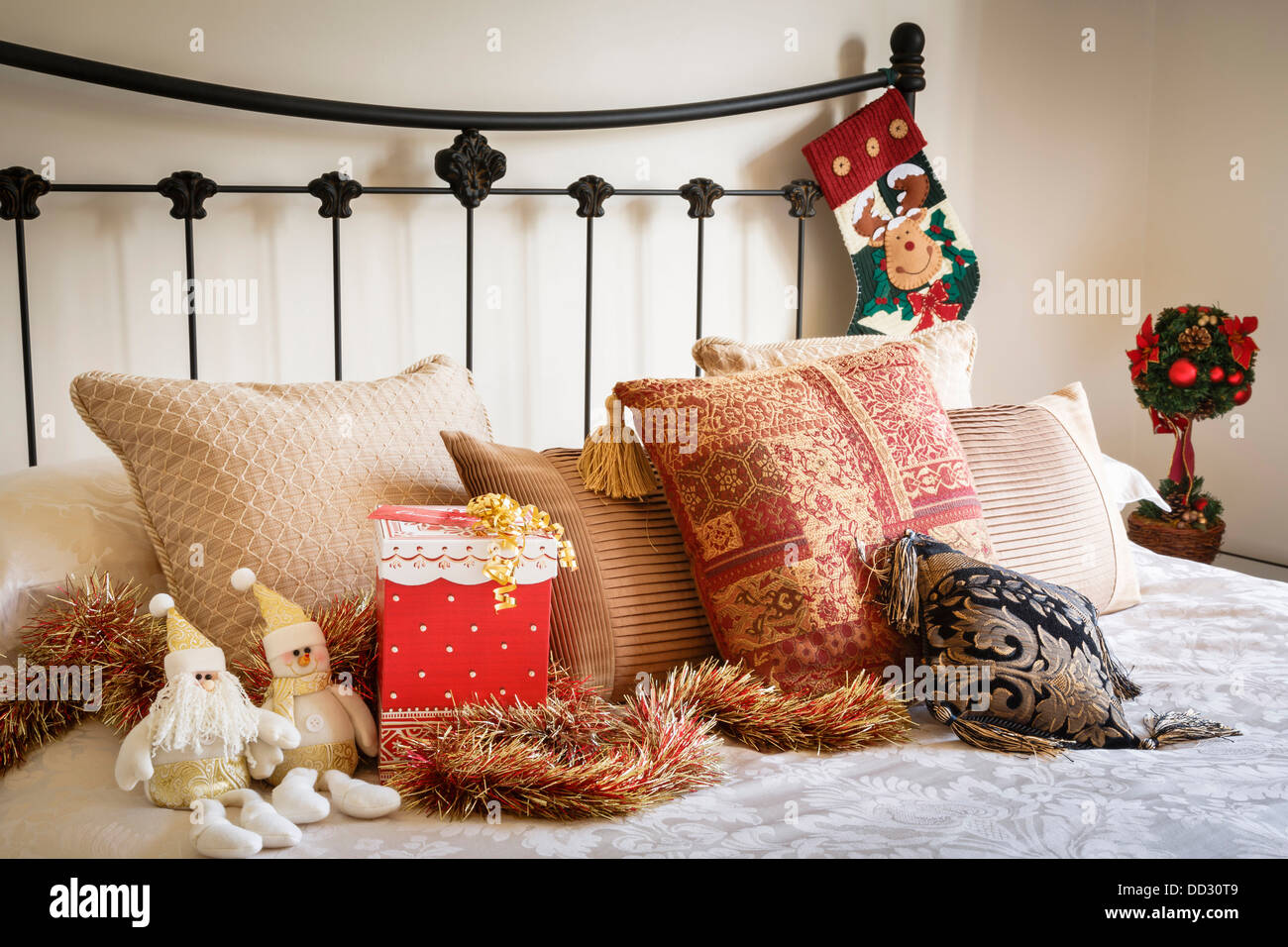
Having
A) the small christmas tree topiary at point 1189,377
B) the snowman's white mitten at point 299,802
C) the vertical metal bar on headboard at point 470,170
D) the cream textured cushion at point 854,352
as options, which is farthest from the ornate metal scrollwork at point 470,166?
the small christmas tree topiary at point 1189,377

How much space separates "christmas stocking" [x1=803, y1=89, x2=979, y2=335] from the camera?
79.1 inches

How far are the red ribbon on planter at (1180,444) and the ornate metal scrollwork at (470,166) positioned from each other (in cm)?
152

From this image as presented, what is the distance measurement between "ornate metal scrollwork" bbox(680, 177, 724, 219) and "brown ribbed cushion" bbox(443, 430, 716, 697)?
0.87m

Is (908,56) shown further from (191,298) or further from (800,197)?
(191,298)

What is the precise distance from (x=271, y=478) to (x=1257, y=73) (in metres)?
2.35

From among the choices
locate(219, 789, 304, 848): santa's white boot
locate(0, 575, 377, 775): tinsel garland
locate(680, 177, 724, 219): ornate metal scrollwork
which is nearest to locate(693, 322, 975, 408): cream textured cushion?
locate(680, 177, 724, 219): ornate metal scrollwork

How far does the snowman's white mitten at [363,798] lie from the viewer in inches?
32.8

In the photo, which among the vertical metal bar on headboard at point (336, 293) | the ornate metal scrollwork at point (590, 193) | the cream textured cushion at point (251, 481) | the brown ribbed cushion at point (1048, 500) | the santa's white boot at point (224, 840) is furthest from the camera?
the ornate metal scrollwork at point (590, 193)

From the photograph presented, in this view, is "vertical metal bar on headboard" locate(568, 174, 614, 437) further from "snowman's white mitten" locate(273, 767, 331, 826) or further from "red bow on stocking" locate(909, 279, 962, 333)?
"snowman's white mitten" locate(273, 767, 331, 826)

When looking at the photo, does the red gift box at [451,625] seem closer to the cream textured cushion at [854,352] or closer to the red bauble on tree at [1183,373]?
the cream textured cushion at [854,352]

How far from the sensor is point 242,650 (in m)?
1.03

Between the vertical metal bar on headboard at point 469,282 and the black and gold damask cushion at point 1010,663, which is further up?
the vertical metal bar on headboard at point 469,282
